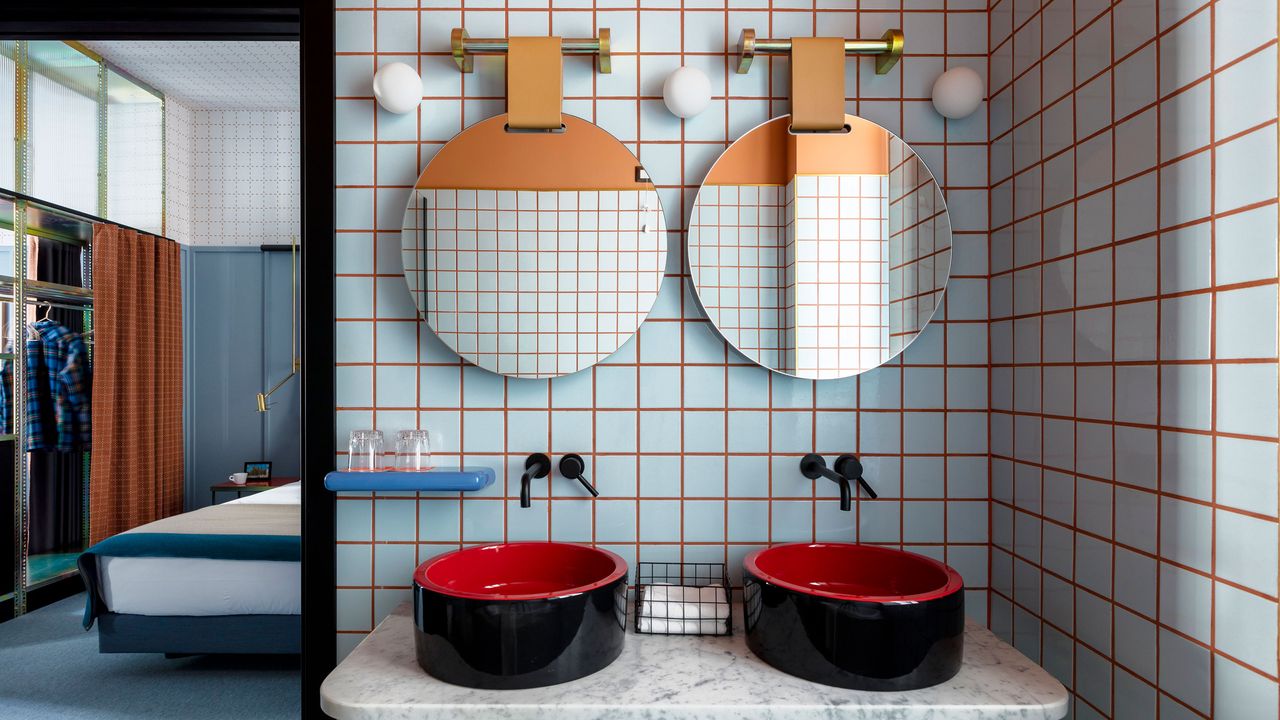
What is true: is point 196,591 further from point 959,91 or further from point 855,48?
point 959,91

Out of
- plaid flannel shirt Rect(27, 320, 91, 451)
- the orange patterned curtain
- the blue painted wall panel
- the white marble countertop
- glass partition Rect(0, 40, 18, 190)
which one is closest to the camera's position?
the white marble countertop

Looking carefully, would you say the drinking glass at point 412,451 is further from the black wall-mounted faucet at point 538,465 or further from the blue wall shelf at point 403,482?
the black wall-mounted faucet at point 538,465

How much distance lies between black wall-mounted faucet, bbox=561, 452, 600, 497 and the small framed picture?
3.29 meters

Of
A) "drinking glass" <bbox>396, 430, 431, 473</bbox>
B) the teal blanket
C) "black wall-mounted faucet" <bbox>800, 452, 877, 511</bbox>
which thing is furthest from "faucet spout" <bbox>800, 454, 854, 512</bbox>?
the teal blanket

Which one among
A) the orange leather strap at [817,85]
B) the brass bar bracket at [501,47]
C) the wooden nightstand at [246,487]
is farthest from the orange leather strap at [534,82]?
the wooden nightstand at [246,487]

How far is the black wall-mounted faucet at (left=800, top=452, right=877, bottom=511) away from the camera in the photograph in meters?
1.21

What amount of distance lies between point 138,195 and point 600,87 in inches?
142

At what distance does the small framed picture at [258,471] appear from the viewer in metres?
3.94

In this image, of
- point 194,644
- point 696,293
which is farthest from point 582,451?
point 194,644

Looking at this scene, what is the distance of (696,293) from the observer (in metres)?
1.31

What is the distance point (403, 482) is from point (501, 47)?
78 centimetres

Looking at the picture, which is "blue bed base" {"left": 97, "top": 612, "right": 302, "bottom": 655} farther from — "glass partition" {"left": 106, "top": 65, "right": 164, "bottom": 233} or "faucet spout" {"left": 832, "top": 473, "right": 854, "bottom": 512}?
"glass partition" {"left": 106, "top": 65, "right": 164, "bottom": 233}

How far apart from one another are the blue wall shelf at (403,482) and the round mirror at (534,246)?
211mm

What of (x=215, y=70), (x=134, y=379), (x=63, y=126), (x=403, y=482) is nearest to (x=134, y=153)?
(x=63, y=126)
